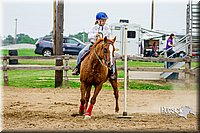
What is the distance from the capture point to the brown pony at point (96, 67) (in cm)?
905

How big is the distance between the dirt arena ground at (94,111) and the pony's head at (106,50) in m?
1.21

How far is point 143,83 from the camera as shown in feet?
62.1

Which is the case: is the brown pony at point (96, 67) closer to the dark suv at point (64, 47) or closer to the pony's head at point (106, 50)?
the pony's head at point (106, 50)

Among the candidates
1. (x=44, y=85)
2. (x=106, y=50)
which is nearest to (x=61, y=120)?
(x=106, y=50)

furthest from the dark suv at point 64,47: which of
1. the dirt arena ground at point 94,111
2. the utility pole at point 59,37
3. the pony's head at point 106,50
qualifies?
the pony's head at point 106,50

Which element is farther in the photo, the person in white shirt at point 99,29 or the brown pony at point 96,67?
the person in white shirt at point 99,29

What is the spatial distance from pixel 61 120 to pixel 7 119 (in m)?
1.13

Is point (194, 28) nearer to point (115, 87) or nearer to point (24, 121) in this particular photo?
point (115, 87)

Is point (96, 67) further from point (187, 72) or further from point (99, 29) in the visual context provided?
point (187, 72)

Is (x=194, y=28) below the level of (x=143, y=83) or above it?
above

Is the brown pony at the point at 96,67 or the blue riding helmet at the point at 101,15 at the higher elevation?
the blue riding helmet at the point at 101,15

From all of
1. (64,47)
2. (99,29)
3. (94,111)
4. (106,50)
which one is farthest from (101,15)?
(64,47)

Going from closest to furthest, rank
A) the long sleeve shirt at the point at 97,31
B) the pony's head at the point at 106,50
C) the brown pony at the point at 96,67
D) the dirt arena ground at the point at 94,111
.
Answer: the dirt arena ground at the point at 94,111
the pony's head at the point at 106,50
the brown pony at the point at 96,67
the long sleeve shirt at the point at 97,31

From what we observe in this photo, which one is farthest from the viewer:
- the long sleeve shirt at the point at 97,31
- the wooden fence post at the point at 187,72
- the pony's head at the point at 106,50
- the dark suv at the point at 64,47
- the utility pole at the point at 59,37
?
the dark suv at the point at 64,47
